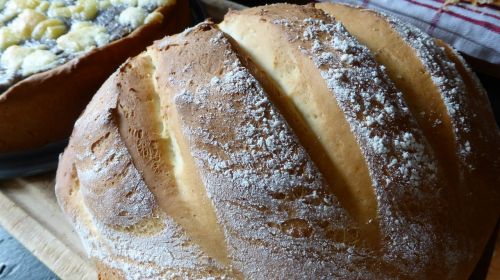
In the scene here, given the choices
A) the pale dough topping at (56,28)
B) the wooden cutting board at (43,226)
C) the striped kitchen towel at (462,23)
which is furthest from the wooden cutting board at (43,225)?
the striped kitchen towel at (462,23)

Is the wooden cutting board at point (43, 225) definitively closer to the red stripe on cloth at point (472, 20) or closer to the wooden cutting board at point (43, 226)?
the wooden cutting board at point (43, 226)

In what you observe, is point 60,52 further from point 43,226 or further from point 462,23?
point 462,23

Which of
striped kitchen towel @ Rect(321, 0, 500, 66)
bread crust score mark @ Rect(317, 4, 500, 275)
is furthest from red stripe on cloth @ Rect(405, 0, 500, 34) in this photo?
bread crust score mark @ Rect(317, 4, 500, 275)

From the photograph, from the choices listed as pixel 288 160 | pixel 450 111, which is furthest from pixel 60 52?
pixel 450 111

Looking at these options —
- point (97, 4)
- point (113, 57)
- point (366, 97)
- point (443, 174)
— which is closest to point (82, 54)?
point (113, 57)

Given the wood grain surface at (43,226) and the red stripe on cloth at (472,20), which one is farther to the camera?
the red stripe on cloth at (472,20)

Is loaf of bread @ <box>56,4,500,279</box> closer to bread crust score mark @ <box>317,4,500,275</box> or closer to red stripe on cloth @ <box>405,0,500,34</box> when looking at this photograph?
bread crust score mark @ <box>317,4,500,275</box>

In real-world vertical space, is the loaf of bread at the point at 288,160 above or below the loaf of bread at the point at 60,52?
above
